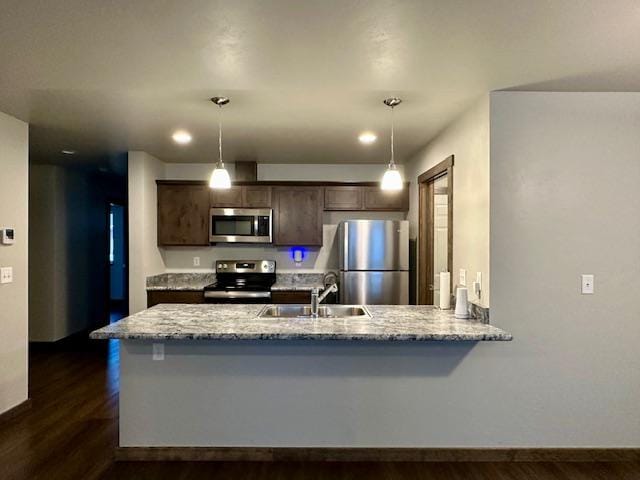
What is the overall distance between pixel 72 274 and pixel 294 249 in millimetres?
3039

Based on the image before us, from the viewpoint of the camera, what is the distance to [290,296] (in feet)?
15.6

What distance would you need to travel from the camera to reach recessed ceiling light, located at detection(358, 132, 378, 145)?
3.75m

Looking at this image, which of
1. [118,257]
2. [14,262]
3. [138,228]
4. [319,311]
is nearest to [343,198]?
[319,311]

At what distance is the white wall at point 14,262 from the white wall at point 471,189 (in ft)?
11.0

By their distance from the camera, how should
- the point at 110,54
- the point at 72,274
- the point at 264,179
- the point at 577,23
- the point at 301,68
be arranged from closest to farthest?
the point at 577,23
the point at 110,54
the point at 301,68
the point at 264,179
the point at 72,274

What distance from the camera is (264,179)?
527 cm

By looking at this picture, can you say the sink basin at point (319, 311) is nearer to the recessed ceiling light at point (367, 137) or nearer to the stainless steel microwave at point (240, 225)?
the recessed ceiling light at point (367, 137)

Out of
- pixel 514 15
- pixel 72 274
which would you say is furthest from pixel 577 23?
pixel 72 274

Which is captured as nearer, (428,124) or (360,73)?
(360,73)

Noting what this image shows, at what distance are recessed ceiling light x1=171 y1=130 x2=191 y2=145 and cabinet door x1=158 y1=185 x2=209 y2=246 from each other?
3.15 ft

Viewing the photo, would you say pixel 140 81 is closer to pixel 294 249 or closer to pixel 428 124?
pixel 428 124

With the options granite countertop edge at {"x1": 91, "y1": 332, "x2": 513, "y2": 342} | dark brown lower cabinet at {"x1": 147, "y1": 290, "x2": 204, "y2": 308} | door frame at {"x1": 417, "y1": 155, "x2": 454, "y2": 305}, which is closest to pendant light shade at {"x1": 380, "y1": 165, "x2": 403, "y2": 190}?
granite countertop edge at {"x1": 91, "y1": 332, "x2": 513, "y2": 342}

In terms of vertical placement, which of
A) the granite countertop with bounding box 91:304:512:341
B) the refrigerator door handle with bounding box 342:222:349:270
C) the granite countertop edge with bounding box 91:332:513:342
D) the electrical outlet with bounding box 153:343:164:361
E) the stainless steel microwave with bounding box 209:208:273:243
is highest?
the stainless steel microwave with bounding box 209:208:273:243

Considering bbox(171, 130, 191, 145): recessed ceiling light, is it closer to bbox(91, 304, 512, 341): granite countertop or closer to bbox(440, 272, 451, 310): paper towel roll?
bbox(91, 304, 512, 341): granite countertop
